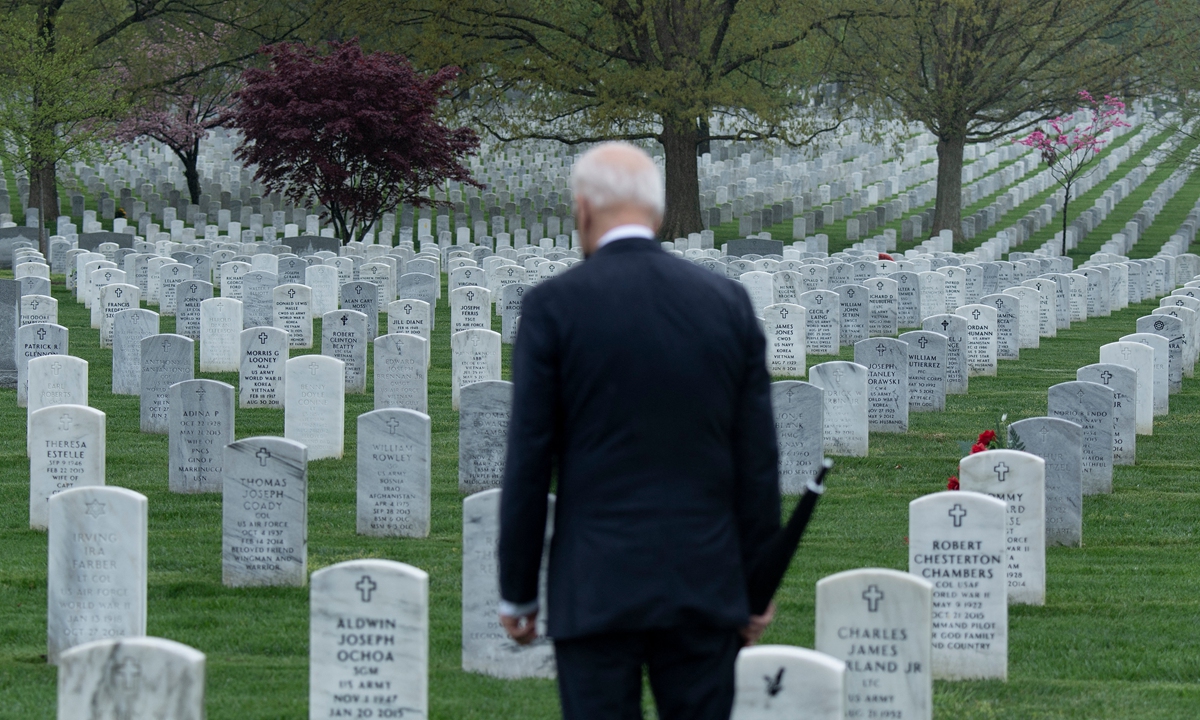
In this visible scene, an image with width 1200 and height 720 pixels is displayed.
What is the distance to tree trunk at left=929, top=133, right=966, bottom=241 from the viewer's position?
37.2 metres

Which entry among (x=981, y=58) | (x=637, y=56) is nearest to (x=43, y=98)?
(x=637, y=56)

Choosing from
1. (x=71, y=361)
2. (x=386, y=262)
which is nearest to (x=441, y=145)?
(x=386, y=262)

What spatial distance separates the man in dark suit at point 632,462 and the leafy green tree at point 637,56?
2778 centimetres

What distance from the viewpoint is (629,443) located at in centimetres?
377

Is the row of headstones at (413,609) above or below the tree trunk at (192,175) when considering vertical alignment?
below

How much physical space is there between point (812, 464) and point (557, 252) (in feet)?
49.5

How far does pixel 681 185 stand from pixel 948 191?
7060 mm

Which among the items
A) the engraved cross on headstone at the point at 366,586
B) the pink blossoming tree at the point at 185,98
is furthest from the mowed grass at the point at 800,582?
the pink blossoming tree at the point at 185,98

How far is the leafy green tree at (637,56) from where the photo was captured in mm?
32031

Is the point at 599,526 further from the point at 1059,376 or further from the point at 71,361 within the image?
the point at 1059,376

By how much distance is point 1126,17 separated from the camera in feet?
116

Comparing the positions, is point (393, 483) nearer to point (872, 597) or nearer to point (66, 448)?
point (66, 448)

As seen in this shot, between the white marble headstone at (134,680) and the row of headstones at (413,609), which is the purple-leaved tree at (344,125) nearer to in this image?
the row of headstones at (413,609)

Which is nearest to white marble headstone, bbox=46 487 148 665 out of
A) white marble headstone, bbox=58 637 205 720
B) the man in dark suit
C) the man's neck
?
white marble headstone, bbox=58 637 205 720
